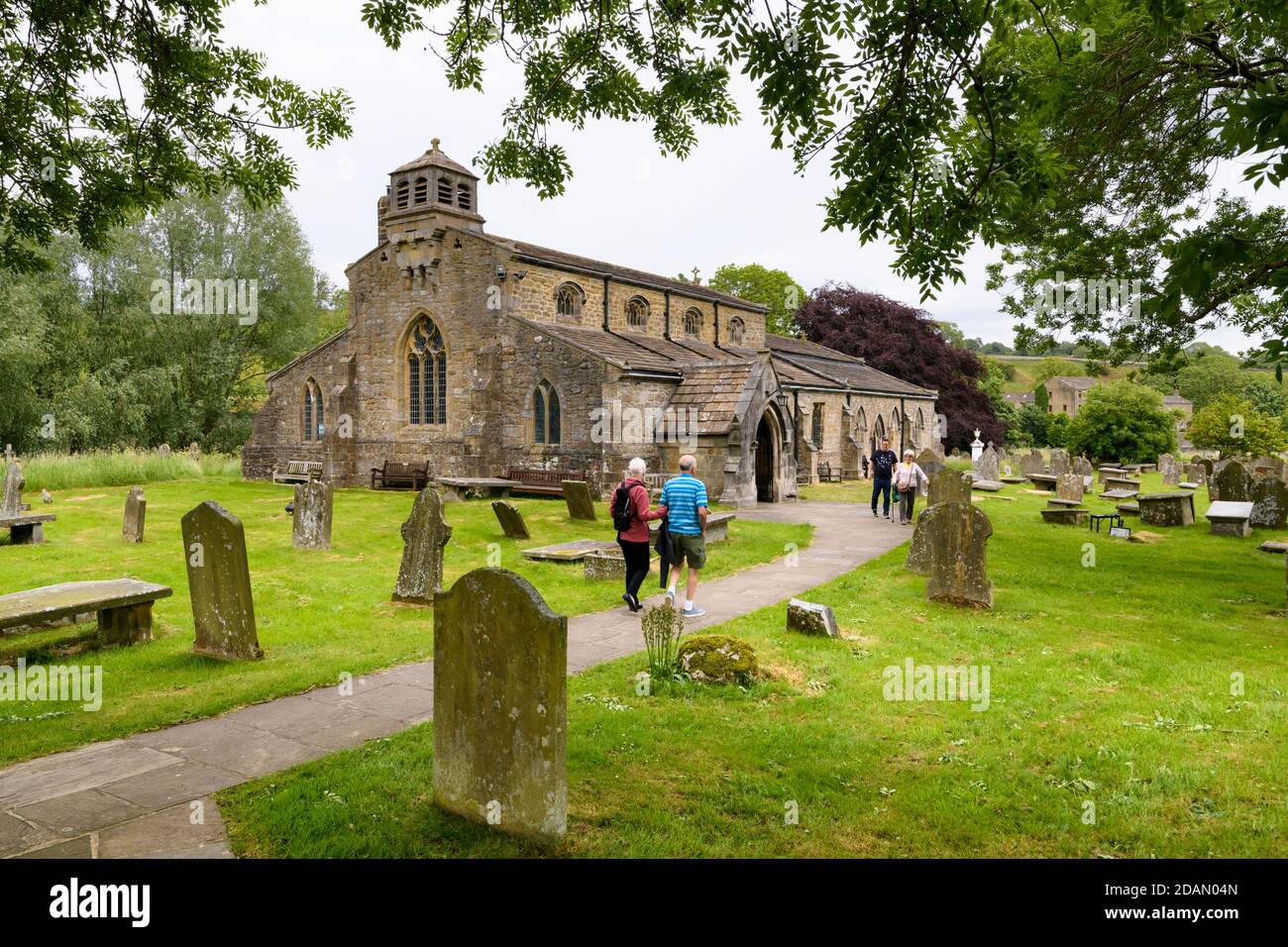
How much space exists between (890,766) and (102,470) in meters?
29.7

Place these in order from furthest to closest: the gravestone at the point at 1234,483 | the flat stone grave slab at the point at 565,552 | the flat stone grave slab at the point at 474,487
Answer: the flat stone grave slab at the point at 474,487, the gravestone at the point at 1234,483, the flat stone grave slab at the point at 565,552

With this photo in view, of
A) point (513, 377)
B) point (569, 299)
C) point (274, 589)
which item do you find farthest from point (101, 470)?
point (274, 589)

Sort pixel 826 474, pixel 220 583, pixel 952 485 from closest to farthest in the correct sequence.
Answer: pixel 220 583 < pixel 952 485 < pixel 826 474

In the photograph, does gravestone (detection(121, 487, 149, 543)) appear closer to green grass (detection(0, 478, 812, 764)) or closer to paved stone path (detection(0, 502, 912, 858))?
green grass (detection(0, 478, 812, 764))

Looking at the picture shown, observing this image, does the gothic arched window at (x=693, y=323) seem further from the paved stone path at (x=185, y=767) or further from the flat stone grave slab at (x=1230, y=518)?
the paved stone path at (x=185, y=767)

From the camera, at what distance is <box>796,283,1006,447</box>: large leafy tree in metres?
50.3

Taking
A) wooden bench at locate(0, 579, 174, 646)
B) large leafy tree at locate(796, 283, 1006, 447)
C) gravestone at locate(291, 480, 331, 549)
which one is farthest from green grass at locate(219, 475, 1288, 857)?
large leafy tree at locate(796, 283, 1006, 447)

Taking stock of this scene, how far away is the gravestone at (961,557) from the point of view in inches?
415

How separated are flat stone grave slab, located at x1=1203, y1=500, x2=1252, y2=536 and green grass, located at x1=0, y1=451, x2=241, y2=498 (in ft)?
108

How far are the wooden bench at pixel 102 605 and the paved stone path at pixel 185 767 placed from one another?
110 inches

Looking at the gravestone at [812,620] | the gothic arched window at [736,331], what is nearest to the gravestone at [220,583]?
the gravestone at [812,620]

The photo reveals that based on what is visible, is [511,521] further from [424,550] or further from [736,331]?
[736,331]

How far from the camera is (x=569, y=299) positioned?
28.8m

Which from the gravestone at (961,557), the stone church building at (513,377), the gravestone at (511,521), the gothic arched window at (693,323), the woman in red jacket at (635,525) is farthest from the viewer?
the gothic arched window at (693,323)
